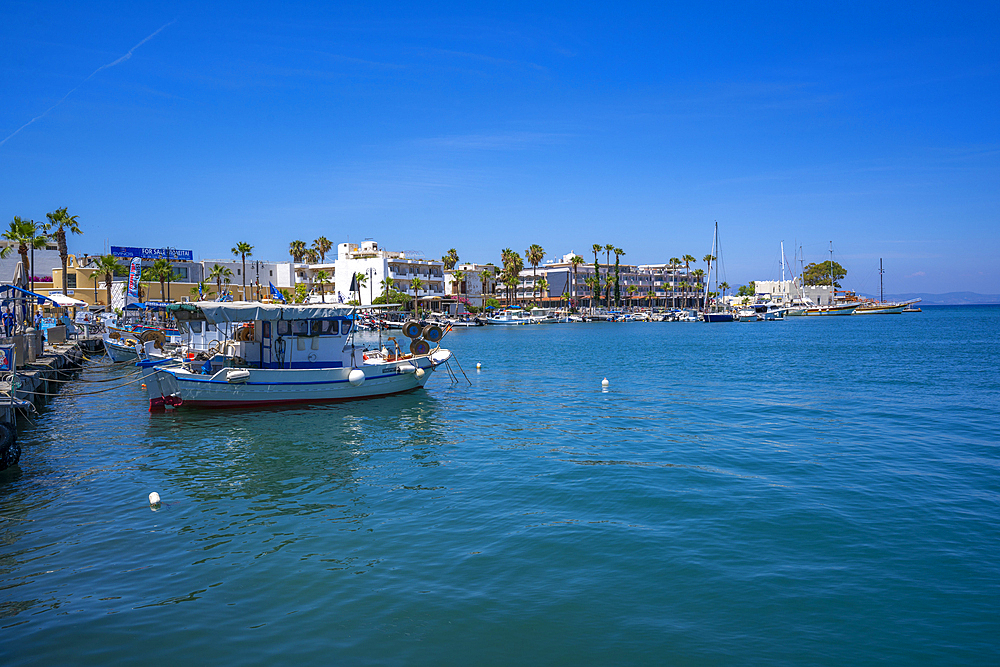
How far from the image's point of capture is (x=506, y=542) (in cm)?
1076

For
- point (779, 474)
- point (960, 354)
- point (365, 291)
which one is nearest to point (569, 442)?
point (779, 474)

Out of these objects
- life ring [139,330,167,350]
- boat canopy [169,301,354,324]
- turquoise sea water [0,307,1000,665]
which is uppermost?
boat canopy [169,301,354,324]

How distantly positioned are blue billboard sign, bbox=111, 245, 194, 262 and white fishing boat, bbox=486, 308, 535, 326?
→ 60163 mm

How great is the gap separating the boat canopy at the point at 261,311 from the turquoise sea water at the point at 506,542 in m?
4.05

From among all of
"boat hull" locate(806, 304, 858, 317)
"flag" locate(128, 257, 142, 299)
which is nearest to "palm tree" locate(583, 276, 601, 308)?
"boat hull" locate(806, 304, 858, 317)

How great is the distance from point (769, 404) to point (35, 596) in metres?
25.3

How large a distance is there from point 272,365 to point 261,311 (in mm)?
2529

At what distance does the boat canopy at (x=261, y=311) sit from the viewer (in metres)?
23.5

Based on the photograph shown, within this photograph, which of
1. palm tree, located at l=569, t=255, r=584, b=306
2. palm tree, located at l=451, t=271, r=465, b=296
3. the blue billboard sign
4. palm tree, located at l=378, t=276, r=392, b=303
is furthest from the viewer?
palm tree, located at l=569, t=255, r=584, b=306

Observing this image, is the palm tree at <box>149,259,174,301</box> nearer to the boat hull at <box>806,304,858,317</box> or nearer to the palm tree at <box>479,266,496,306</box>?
the palm tree at <box>479,266,496,306</box>

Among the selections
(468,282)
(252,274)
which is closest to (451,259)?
(468,282)

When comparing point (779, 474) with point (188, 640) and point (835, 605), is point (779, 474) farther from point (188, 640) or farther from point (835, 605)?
point (188, 640)

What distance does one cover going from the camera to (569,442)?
63.6ft

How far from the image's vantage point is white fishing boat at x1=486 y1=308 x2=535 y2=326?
434ft
